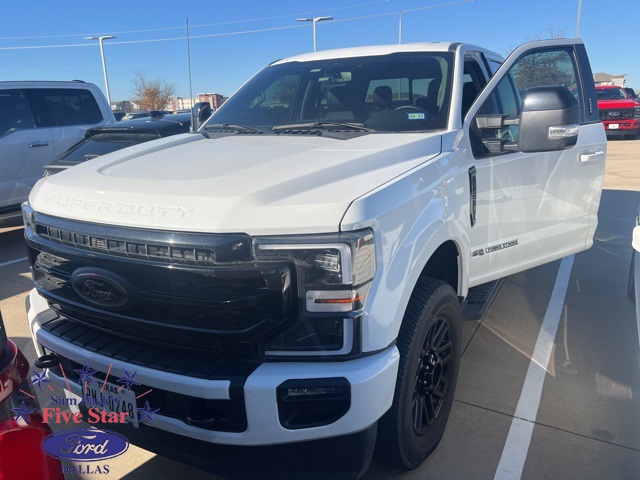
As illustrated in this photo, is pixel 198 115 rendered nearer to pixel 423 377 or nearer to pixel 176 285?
pixel 176 285

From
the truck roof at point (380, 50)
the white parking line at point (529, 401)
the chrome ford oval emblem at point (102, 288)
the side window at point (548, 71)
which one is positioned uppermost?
the truck roof at point (380, 50)

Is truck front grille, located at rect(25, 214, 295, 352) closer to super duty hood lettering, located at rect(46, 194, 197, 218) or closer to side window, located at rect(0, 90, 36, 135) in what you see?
super duty hood lettering, located at rect(46, 194, 197, 218)

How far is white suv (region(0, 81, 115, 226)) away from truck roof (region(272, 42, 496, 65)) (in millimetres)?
4703

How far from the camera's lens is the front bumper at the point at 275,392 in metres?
1.87

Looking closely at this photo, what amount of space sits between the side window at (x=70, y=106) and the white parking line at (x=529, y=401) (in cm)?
680

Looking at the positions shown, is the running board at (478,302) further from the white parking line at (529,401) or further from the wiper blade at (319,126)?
the wiper blade at (319,126)

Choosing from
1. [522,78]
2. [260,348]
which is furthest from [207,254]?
[522,78]

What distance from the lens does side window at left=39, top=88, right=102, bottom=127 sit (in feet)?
24.6

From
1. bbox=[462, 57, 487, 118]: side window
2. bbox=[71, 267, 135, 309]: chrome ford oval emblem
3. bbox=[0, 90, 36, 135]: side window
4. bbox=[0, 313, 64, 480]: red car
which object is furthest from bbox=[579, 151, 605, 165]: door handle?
bbox=[0, 90, 36, 135]: side window

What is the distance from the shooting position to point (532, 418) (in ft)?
9.82

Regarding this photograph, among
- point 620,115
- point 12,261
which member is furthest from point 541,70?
point 620,115

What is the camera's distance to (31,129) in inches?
282

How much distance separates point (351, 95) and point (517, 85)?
123cm

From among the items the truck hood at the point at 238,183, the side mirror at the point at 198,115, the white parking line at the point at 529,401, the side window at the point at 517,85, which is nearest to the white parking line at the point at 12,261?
the side mirror at the point at 198,115
